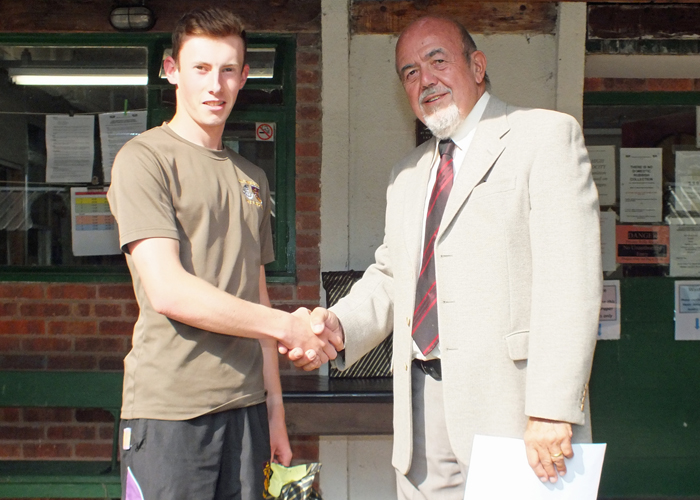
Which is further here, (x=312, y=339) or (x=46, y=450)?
(x=46, y=450)

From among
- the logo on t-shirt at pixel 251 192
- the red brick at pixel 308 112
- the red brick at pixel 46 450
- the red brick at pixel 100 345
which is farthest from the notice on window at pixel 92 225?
the logo on t-shirt at pixel 251 192

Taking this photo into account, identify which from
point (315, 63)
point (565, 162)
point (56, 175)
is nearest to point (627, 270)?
point (315, 63)

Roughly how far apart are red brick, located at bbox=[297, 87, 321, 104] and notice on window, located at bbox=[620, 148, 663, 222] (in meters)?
2.22

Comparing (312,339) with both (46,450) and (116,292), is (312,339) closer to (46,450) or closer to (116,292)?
(116,292)

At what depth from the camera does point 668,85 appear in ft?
16.3

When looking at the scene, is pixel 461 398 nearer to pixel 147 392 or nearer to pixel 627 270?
pixel 147 392

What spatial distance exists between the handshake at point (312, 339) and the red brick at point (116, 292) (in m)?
2.06

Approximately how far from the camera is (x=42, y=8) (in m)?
4.38

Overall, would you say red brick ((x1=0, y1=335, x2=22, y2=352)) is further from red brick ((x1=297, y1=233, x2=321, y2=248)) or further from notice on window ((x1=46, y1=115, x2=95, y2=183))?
red brick ((x1=297, y1=233, x2=321, y2=248))

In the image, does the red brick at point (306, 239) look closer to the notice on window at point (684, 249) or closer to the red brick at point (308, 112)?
the red brick at point (308, 112)

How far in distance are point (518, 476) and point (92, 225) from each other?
3314mm

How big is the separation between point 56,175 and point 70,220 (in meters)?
0.31

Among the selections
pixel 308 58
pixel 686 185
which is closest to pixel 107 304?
pixel 308 58

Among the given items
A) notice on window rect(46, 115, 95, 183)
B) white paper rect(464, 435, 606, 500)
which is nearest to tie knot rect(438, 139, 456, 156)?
white paper rect(464, 435, 606, 500)
